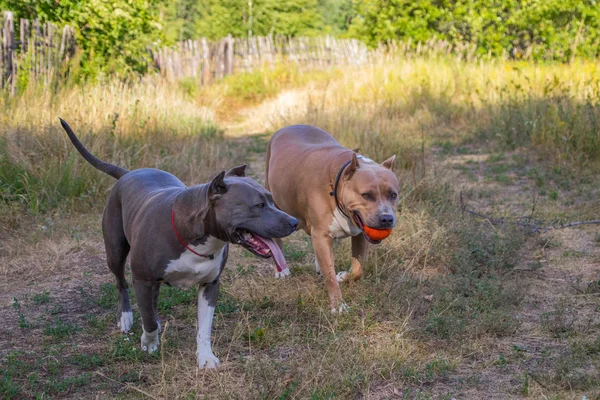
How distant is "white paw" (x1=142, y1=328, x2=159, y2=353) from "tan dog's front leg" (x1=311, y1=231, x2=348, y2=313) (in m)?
1.29

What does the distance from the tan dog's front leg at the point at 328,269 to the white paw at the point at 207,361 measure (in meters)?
1.11

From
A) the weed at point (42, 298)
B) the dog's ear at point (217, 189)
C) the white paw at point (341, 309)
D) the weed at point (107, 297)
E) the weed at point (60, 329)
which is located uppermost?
the dog's ear at point (217, 189)

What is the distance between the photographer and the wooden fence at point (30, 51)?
940 cm

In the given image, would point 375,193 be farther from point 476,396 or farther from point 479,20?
point 479,20

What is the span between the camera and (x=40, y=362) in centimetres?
398

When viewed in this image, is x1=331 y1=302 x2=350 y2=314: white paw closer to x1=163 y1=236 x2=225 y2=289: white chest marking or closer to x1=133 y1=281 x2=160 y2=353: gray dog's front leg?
x1=163 y1=236 x2=225 y2=289: white chest marking

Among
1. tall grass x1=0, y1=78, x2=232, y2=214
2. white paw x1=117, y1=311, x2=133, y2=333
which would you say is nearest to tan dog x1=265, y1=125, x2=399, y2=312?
white paw x1=117, y1=311, x2=133, y2=333

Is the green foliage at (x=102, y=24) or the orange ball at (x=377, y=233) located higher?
the green foliage at (x=102, y=24)

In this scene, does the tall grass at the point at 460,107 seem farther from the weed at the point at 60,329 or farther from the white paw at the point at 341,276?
the weed at the point at 60,329

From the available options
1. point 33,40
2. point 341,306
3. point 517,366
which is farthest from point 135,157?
point 517,366

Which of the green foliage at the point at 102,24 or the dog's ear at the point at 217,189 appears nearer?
the dog's ear at the point at 217,189

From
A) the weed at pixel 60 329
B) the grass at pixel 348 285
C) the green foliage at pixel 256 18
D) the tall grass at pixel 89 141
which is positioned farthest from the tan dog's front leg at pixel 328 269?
the green foliage at pixel 256 18

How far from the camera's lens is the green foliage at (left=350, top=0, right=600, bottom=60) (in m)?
16.4

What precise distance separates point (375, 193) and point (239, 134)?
9.01 meters
